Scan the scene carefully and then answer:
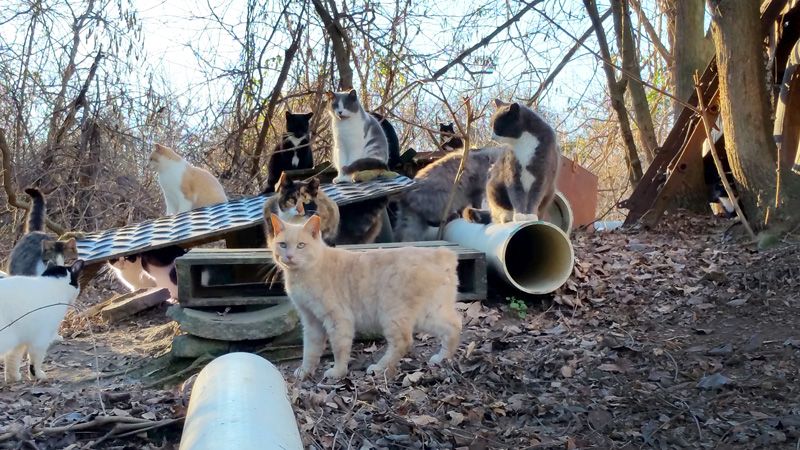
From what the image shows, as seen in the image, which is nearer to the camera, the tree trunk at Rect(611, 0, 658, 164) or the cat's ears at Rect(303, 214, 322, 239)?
the cat's ears at Rect(303, 214, 322, 239)

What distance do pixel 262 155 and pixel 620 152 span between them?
21.6 ft

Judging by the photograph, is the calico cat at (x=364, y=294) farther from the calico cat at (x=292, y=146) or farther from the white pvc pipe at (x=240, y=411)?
the calico cat at (x=292, y=146)

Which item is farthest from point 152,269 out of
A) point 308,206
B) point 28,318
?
point 28,318

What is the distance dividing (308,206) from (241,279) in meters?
1.04

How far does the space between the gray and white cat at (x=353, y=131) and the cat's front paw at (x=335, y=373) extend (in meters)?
→ 5.02

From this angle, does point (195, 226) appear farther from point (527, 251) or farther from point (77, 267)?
point (527, 251)

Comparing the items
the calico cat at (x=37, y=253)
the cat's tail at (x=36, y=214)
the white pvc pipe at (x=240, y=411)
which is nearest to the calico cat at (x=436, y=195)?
the calico cat at (x=37, y=253)

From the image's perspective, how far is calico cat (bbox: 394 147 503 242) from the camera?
27.6 feet

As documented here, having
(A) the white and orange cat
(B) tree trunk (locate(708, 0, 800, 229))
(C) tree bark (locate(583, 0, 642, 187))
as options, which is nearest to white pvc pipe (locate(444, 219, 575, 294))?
(B) tree trunk (locate(708, 0, 800, 229))

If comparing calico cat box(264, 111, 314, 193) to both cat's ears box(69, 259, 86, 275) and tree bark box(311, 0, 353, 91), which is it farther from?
cat's ears box(69, 259, 86, 275)

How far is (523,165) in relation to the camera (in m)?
7.15

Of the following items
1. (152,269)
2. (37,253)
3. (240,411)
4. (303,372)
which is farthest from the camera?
(152,269)

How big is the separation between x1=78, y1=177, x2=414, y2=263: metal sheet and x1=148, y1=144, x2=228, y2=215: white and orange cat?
4.98 feet

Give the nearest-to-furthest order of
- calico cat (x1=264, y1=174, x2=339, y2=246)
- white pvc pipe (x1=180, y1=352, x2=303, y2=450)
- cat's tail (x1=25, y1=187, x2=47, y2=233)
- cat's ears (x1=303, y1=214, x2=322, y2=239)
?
white pvc pipe (x1=180, y1=352, x2=303, y2=450), cat's ears (x1=303, y1=214, x2=322, y2=239), calico cat (x1=264, y1=174, x2=339, y2=246), cat's tail (x1=25, y1=187, x2=47, y2=233)
